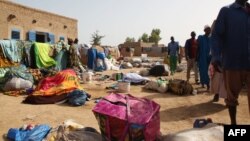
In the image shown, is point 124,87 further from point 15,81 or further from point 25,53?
point 25,53

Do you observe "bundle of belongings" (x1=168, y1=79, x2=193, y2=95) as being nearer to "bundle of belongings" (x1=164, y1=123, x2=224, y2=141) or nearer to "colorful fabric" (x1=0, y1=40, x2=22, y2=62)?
"bundle of belongings" (x1=164, y1=123, x2=224, y2=141)

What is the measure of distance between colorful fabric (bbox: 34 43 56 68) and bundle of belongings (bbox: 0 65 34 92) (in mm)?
2220

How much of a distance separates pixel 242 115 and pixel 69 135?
355cm

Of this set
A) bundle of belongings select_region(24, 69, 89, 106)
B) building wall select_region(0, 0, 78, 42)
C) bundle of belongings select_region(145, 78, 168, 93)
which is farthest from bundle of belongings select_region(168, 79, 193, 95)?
building wall select_region(0, 0, 78, 42)

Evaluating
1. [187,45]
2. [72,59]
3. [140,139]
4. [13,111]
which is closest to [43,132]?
[140,139]

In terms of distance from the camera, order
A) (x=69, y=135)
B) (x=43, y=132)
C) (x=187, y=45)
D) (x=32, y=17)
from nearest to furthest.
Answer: (x=69, y=135), (x=43, y=132), (x=187, y=45), (x=32, y=17)

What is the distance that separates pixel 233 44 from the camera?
408cm

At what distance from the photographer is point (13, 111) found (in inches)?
246

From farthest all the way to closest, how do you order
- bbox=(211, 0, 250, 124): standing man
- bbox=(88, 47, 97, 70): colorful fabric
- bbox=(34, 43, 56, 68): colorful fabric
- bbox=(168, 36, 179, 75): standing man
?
bbox=(88, 47, 97, 70): colorful fabric < bbox=(168, 36, 179, 75): standing man < bbox=(34, 43, 56, 68): colorful fabric < bbox=(211, 0, 250, 124): standing man

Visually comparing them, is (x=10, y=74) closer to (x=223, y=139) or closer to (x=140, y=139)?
(x=140, y=139)

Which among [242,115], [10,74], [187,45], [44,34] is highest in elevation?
[44,34]

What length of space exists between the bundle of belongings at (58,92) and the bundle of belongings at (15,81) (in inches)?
49.3

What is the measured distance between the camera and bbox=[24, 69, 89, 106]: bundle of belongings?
7121 mm

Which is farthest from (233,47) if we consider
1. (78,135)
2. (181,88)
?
(181,88)
